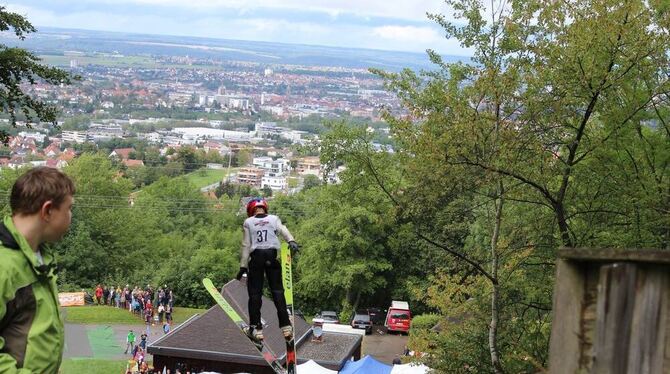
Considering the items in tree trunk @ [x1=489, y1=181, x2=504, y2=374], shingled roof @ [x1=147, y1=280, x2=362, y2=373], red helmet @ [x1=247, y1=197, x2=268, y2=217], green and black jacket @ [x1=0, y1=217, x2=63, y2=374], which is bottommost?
shingled roof @ [x1=147, y1=280, x2=362, y2=373]

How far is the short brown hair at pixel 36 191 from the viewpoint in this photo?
2.80 meters

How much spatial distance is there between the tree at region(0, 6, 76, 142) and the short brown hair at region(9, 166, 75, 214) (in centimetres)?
1413

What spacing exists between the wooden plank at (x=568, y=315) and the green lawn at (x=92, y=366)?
2666cm

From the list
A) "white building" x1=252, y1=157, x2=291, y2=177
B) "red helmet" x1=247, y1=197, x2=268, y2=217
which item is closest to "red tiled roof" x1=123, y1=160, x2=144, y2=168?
"white building" x1=252, y1=157, x2=291, y2=177

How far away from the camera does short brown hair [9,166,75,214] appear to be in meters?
2.80

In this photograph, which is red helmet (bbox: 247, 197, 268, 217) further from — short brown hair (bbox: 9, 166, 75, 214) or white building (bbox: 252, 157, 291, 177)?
white building (bbox: 252, 157, 291, 177)

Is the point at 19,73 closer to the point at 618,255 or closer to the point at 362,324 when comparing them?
the point at 618,255

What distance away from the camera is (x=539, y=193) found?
47.8 feet

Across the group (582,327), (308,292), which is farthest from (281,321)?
(308,292)

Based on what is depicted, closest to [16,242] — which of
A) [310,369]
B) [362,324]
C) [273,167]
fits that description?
[310,369]

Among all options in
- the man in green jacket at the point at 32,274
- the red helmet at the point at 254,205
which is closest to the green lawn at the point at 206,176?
the red helmet at the point at 254,205

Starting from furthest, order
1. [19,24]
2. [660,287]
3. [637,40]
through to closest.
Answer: [19,24]
[637,40]
[660,287]

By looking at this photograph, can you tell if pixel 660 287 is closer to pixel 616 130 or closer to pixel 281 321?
pixel 281 321

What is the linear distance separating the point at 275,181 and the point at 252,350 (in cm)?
10624
